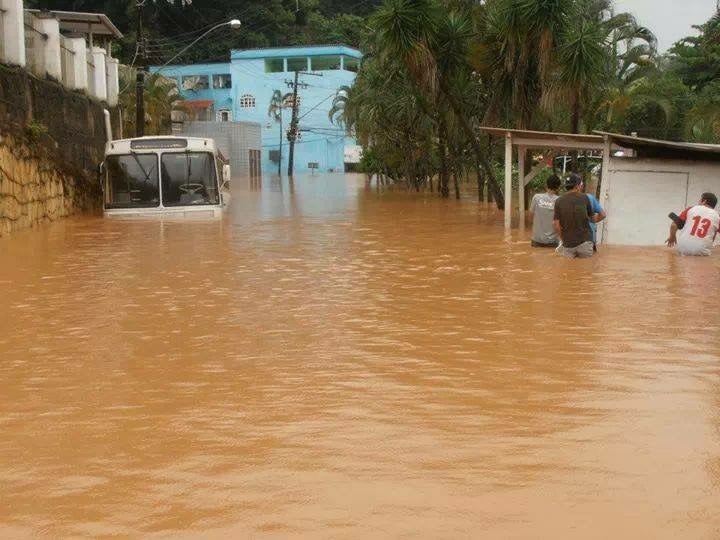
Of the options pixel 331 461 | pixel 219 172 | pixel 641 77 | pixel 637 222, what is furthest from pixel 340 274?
pixel 641 77

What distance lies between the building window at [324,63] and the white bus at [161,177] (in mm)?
57546

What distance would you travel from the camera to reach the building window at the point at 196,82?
271 ft

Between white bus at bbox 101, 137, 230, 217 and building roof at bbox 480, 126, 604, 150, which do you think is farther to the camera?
white bus at bbox 101, 137, 230, 217

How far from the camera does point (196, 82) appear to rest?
82.6 metres

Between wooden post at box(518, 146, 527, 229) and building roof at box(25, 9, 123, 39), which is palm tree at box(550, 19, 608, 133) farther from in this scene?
building roof at box(25, 9, 123, 39)

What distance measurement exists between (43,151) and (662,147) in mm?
13771

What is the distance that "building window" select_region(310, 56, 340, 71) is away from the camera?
80.8 m

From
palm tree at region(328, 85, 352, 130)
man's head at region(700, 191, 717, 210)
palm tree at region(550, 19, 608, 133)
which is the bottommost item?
man's head at region(700, 191, 717, 210)

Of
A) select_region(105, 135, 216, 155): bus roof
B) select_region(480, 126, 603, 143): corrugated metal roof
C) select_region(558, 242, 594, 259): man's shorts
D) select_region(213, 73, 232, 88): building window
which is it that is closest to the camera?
select_region(558, 242, 594, 259): man's shorts

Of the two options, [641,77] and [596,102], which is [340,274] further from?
[641,77]

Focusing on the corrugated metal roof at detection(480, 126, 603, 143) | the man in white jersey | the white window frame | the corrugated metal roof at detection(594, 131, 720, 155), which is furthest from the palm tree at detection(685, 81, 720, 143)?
the white window frame

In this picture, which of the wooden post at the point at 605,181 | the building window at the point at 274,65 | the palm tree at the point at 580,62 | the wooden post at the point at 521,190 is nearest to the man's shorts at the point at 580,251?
the wooden post at the point at 605,181

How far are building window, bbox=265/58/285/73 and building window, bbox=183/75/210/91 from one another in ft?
17.6

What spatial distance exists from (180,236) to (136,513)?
15230 millimetres
